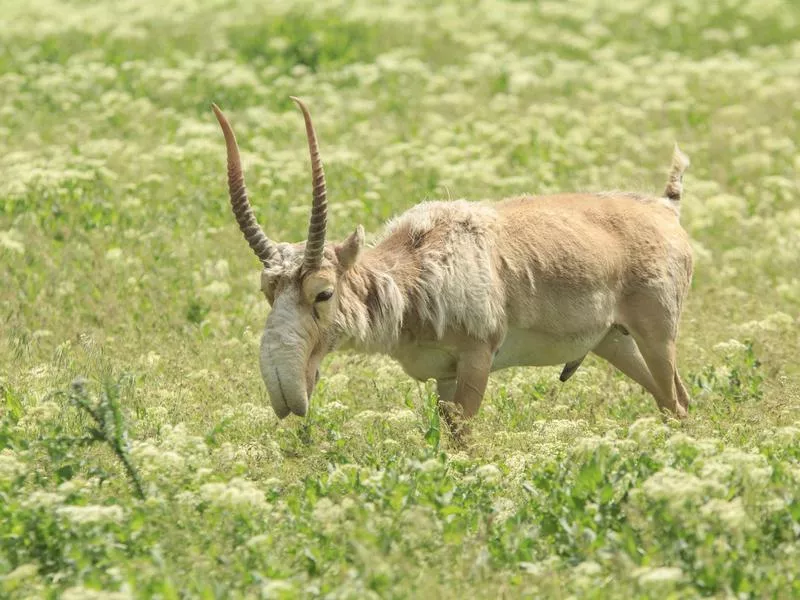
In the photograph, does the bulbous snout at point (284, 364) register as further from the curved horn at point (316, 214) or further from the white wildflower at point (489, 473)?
the white wildflower at point (489, 473)

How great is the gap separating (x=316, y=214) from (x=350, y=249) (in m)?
0.49

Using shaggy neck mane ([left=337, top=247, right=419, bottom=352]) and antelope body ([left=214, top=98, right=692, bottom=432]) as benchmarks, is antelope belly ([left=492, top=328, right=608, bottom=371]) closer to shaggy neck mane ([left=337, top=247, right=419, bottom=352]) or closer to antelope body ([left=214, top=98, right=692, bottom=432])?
antelope body ([left=214, top=98, right=692, bottom=432])

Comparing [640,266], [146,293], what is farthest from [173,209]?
[640,266]

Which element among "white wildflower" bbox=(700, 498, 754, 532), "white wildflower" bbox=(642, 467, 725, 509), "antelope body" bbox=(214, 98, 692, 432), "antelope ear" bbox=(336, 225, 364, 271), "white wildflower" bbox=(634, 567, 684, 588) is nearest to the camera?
"white wildflower" bbox=(634, 567, 684, 588)

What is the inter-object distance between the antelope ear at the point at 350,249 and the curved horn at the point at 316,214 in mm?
→ 292

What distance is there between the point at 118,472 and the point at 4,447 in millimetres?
645

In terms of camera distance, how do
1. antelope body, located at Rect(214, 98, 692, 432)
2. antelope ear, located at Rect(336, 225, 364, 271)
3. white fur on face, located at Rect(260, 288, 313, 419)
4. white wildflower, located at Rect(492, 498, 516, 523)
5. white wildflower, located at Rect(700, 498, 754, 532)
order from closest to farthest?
1. white wildflower, located at Rect(700, 498, 754, 532)
2. white wildflower, located at Rect(492, 498, 516, 523)
3. white fur on face, located at Rect(260, 288, 313, 419)
4. antelope body, located at Rect(214, 98, 692, 432)
5. antelope ear, located at Rect(336, 225, 364, 271)

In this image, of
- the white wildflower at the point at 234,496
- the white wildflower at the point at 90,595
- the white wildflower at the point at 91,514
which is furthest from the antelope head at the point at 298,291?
the white wildflower at the point at 90,595

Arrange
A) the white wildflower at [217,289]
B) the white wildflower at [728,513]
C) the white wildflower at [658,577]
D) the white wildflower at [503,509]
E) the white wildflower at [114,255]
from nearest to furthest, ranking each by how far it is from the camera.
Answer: the white wildflower at [658,577], the white wildflower at [728,513], the white wildflower at [503,509], the white wildflower at [217,289], the white wildflower at [114,255]

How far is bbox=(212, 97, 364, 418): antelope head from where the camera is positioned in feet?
26.2

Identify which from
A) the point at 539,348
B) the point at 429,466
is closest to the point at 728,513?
the point at 429,466

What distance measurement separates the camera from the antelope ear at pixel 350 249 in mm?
8484

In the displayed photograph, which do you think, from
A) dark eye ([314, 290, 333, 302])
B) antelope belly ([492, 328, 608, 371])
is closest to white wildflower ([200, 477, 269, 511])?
dark eye ([314, 290, 333, 302])

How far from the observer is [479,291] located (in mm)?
8906
